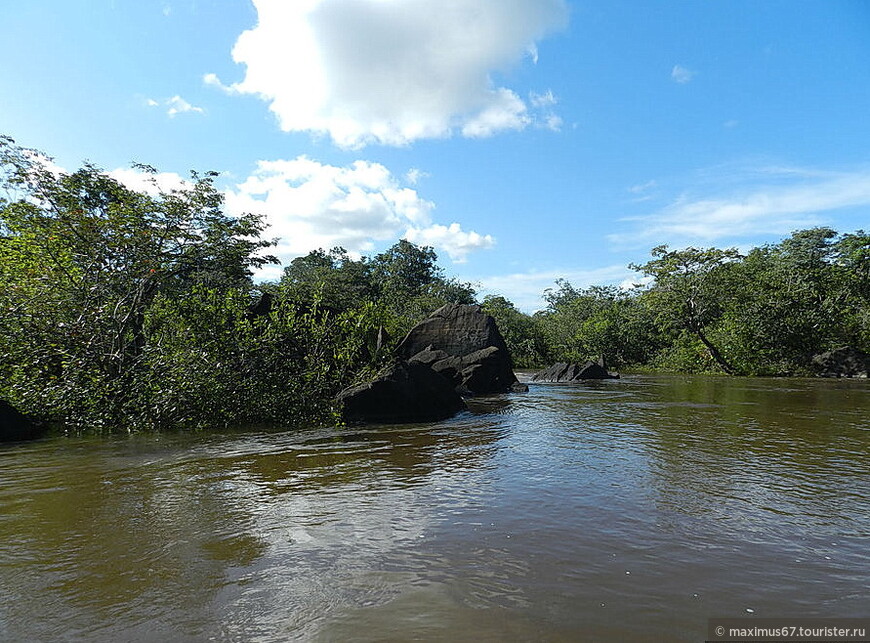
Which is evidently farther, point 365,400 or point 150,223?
point 150,223

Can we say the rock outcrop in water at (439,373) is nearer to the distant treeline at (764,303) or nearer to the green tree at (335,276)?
the green tree at (335,276)

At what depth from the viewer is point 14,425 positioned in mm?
9359

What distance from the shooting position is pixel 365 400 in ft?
35.9

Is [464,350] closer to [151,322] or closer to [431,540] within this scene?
[151,322]

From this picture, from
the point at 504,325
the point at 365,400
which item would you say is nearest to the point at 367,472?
the point at 365,400

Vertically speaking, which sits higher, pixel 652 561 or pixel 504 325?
pixel 504 325

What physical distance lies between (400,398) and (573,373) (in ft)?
55.6

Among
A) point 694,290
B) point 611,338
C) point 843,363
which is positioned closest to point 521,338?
point 611,338

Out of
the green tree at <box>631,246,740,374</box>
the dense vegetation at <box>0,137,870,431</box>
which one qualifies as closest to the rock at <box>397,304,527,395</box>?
the dense vegetation at <box>0,137,870,431</box>

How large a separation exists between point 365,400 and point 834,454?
8.10 meters

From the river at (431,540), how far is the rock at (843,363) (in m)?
24.8

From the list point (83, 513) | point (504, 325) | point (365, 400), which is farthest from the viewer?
point (504, 325)

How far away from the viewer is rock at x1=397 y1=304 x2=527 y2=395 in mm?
18953

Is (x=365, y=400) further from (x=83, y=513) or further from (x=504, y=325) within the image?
(x=504, y=325)
